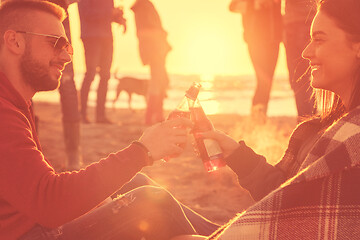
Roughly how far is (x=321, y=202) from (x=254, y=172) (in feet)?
2.71

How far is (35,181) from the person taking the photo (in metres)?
1.67

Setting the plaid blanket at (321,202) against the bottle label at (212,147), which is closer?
the plaid blanket at (321,202)

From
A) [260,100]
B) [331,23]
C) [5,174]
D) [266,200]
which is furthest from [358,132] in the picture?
[260,100]

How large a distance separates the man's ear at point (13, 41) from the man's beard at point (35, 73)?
0.12ft

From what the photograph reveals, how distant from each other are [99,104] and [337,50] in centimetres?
691

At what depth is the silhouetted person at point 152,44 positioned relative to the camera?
8117mm

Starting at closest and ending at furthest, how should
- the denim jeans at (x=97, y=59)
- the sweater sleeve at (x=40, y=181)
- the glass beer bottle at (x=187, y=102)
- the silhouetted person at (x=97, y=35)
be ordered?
the sweater sleeve at (x=40, y=181) < the glass beer bottle at (x=187, y=102) < the silhouetted person at (x=97, y=35) < the denim jeans at (x=97, y=59)

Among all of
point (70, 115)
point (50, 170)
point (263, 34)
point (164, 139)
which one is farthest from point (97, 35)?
point (50, 170)

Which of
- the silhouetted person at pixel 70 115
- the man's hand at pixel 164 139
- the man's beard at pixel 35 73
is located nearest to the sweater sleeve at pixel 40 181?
the man's hand at pixel 164 139

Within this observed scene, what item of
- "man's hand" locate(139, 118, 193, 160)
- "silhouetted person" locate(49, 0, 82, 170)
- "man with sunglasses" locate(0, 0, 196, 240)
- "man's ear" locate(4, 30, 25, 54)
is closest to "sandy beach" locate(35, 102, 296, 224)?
"silhouetted person" locate(49, 0, 82, 170)

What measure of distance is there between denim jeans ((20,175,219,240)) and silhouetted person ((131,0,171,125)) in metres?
6.20

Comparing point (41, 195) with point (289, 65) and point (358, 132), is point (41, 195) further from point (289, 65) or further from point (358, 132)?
point (289, 65)

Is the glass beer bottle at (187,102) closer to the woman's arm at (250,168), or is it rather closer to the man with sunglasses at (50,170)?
the woman's arm at (250,168)

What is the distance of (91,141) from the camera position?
6973mm
